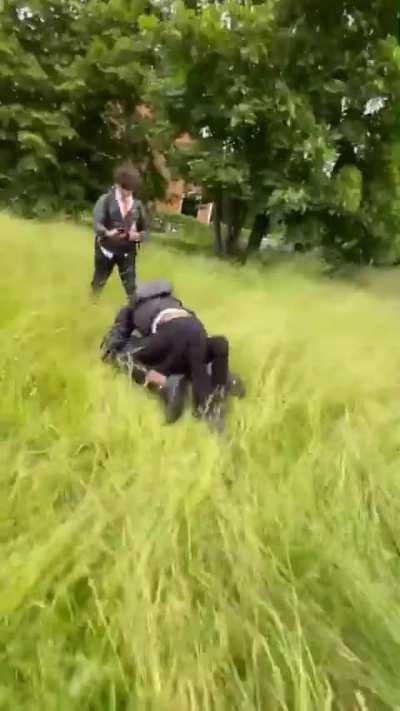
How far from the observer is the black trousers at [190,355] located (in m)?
4.11

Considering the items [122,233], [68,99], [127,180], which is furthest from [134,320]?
[68,99]

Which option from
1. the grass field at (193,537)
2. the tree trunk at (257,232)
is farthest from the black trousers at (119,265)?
the tree trunk at (257,232)

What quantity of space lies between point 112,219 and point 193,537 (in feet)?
13.7

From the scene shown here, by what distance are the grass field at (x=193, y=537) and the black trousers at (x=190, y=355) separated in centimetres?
21

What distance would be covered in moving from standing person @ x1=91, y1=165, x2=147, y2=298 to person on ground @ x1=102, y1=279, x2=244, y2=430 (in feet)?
6.37

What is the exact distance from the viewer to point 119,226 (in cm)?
650

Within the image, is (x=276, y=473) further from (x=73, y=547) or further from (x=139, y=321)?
(x=139, y=321)

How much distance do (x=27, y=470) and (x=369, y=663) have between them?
5.31 ft

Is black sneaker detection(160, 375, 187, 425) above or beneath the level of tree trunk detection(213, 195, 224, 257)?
above

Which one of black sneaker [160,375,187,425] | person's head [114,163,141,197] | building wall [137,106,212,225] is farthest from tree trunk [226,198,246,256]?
black sneaker [160,375,187,425]

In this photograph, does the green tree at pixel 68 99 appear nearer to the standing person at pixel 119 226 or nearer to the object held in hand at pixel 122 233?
the standing person at pixel 119 226

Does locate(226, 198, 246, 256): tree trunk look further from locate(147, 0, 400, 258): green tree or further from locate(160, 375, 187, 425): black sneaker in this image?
locate(160, 375, 187, 425): black sneaker

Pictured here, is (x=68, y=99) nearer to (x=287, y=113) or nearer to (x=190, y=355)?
(x=287, y=113)

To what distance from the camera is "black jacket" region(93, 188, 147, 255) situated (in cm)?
648
